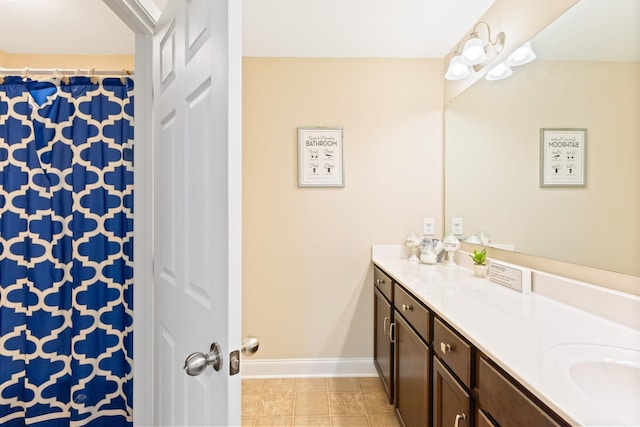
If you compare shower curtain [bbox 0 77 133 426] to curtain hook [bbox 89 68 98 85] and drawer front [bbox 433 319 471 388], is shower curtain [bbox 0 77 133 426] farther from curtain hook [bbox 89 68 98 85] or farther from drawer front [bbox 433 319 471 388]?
drawer front [bbox 433 319 471 388]

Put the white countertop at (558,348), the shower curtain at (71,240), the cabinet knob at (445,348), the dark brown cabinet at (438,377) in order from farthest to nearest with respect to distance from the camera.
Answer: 1. the shower curtain at (71,240)
2. the cabinet knob at (445,348)
3. the dark brown cabinet at (438,377)
4. the white countertop at (558,348)

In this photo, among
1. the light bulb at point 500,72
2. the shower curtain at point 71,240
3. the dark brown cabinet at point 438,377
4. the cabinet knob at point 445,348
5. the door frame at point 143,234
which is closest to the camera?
the dark brown cabinet at point 438,377

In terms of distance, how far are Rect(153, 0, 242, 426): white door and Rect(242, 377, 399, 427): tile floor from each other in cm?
91

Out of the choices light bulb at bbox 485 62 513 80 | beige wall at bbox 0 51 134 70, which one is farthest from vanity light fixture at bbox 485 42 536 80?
beige wall at bbox 0 51 134 70

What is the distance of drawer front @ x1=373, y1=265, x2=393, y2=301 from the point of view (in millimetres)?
1845

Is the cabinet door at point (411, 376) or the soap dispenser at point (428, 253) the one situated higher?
the soap dispenser at point (428, 253)

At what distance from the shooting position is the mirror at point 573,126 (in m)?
1.00

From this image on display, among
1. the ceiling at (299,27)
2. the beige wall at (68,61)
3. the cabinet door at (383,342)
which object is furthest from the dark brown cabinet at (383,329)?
the beige wall at (68,61)

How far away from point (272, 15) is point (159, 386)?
6.74ft

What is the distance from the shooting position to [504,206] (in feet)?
5.38

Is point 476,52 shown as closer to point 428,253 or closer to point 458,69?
point 458,69

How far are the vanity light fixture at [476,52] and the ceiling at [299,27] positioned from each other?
17 centimetres

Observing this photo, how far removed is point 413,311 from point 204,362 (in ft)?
3.43

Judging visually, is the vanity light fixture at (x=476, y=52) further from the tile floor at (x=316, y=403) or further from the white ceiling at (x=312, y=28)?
the tile floor at (x=316, y=403)
